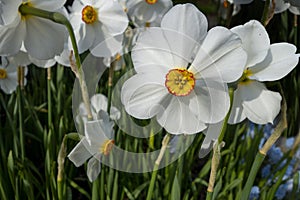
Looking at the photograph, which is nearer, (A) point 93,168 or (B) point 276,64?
(B) point 276,64

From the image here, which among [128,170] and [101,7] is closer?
[101,7]

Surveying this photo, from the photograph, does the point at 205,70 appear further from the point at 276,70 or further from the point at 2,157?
the point at 2,157

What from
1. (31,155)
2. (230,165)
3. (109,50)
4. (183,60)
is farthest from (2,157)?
(183,60)

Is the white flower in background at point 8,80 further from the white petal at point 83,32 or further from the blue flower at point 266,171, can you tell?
the blue flower at point 266,171

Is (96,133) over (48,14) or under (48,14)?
under

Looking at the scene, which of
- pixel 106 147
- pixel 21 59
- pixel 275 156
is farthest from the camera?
pixel 275 156

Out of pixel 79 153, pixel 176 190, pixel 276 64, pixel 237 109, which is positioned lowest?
pixel 176 190

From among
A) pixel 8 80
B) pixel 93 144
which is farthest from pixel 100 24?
pixel 8 80

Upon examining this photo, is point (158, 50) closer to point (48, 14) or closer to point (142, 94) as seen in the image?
point (142, 94)
